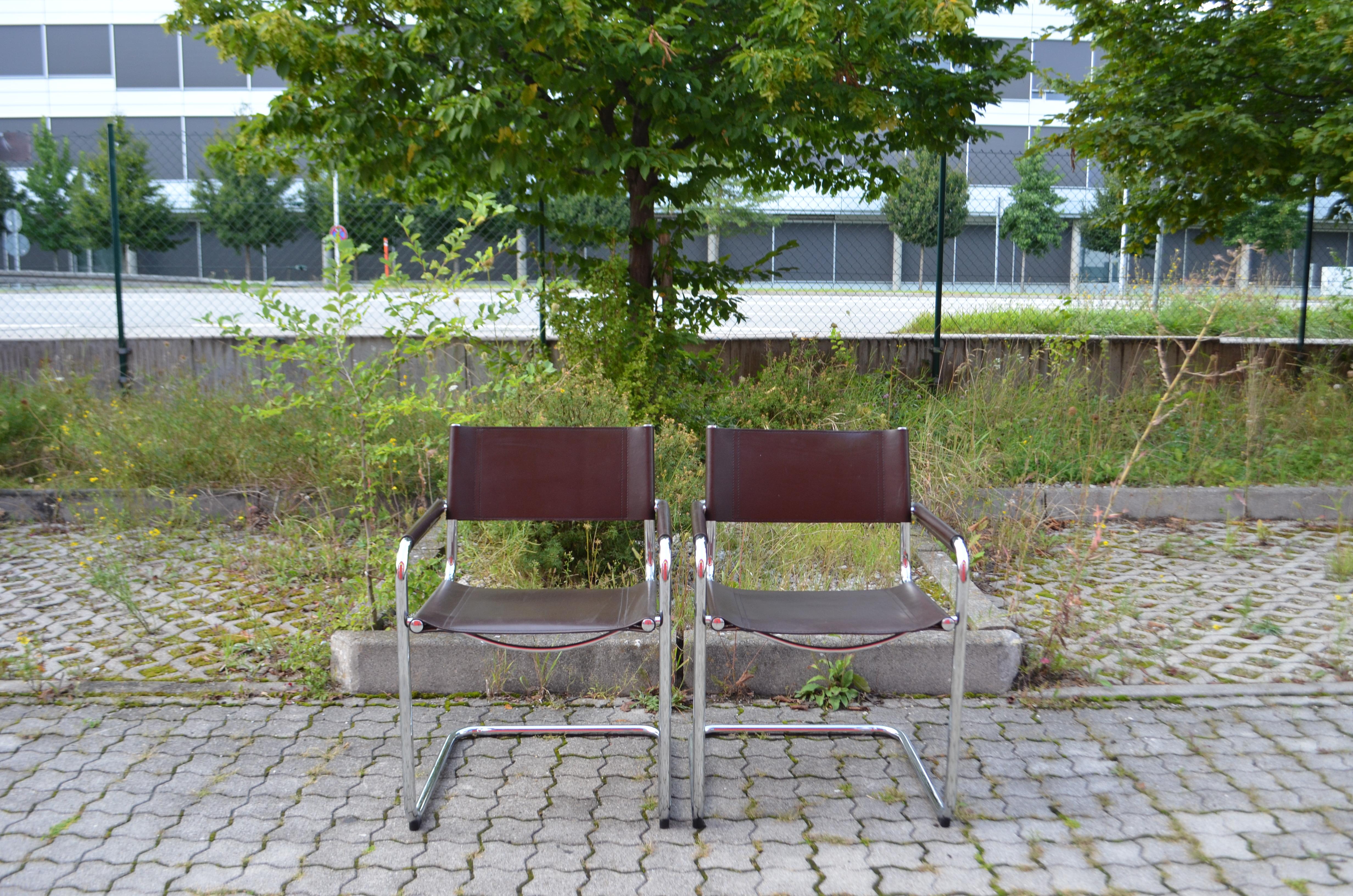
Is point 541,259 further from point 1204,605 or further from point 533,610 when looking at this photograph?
point 1204,605

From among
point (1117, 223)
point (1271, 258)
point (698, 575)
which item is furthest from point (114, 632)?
point (1271, 258)

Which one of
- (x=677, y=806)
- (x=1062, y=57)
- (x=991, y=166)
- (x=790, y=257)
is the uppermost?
(x=1062, y=57)

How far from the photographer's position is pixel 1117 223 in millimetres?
7773

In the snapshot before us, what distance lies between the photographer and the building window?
35.5 meters

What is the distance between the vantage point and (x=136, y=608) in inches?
162

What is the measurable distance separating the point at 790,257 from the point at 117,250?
5.29 metres

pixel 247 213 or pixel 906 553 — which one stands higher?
pixel 247 213

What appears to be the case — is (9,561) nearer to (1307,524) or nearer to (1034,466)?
(1034,466)

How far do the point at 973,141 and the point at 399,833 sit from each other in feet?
17.7

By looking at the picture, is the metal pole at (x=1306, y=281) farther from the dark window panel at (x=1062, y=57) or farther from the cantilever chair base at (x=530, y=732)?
the dark window panel at (x=1062, y=57)

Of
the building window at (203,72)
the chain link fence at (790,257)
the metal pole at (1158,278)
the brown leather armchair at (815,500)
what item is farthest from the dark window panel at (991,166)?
the building window at (203,72)

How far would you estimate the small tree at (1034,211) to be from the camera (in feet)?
33.0

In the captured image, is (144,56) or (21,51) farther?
(21,51)

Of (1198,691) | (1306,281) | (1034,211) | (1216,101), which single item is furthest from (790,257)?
(1034,211)
